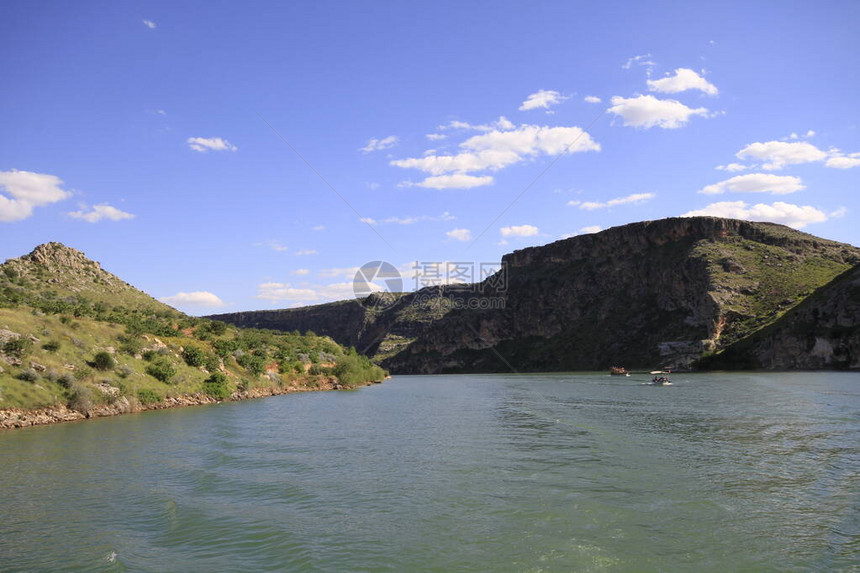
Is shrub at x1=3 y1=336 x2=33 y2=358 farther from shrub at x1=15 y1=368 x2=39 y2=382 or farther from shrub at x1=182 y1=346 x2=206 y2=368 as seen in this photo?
shrub at x1=182 y1=346 x2=206 y2=368

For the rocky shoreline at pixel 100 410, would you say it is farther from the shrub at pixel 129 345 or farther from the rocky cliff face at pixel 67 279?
the rocky cliff face at pixel 67 279

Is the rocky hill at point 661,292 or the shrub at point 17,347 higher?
the rocky hill at point 661,292

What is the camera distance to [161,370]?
47.2m

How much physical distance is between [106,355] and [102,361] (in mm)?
545

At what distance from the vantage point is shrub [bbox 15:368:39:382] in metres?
34.6

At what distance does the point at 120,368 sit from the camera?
43062 millimetres

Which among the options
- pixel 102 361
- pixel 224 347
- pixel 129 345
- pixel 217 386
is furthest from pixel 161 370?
pixel 224 347

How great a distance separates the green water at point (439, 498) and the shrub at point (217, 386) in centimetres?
2026

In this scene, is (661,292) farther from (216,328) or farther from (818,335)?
(216,328)

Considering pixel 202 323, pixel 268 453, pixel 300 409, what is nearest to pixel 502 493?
pixel 268 453

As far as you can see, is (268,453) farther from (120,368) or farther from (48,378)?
(120,368)

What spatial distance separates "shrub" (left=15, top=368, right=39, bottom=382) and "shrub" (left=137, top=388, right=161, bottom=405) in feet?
28.7

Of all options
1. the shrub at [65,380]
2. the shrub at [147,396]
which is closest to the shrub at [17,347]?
the shrub at [65,380]

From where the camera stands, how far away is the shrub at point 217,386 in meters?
52.3
